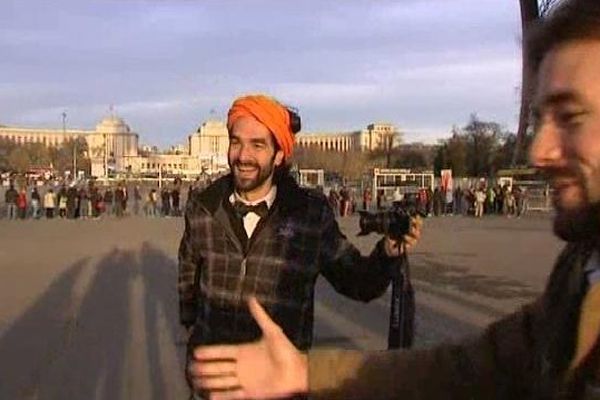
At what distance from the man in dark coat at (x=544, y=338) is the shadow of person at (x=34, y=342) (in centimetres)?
543

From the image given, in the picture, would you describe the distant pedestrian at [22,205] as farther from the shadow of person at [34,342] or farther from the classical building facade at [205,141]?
the classical building facade at [205,141]

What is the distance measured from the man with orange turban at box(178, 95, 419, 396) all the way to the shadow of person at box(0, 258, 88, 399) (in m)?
3.98

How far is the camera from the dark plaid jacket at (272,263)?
3312 millimetres

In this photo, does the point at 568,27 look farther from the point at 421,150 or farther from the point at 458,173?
the point at 421,150

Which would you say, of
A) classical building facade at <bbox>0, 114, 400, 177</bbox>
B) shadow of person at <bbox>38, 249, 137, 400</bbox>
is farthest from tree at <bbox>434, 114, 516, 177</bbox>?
shadow of person at <bbox>38, 249, 137, 400</bbox>

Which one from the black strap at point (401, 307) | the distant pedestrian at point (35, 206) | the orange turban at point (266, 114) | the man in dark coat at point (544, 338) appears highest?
the orange turban at point (266, 114)

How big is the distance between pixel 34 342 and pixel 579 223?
8.29 meters

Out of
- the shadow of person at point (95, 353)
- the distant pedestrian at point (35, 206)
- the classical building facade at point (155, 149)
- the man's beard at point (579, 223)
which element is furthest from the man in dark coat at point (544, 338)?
the classical building facade at point (155, 149)

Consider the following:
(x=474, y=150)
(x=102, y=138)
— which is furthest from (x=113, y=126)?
(x=474, y=150)

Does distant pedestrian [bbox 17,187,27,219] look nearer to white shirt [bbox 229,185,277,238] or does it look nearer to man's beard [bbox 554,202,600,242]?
white shirt [bbox 229,185,277,238]

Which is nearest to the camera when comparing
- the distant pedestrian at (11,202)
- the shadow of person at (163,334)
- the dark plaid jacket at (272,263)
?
the dark plaid jacket at (272,263)

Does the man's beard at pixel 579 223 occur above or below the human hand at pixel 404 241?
above

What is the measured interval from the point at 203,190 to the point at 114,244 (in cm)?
2008

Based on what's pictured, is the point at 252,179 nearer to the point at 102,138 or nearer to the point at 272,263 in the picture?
the point at 272,263
